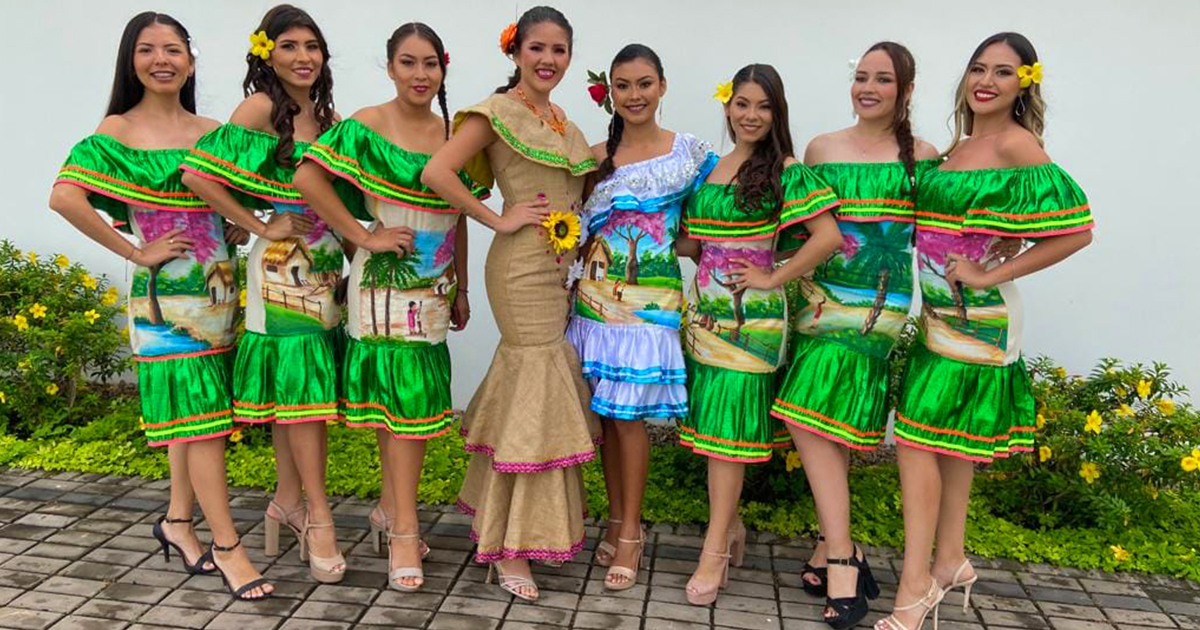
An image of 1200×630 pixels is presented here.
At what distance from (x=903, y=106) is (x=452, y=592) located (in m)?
2.23

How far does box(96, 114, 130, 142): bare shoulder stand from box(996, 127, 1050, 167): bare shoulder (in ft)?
9.02

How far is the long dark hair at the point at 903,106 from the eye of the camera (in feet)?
9.50

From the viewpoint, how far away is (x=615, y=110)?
3246mm

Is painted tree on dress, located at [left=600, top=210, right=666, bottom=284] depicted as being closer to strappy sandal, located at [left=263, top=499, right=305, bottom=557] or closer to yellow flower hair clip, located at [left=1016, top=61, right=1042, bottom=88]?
yellow flower hair clip, located at [left=1016, top=61, right=1042, bottom=88]

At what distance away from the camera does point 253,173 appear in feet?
9.90

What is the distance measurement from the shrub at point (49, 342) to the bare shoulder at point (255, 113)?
2390 millimetres

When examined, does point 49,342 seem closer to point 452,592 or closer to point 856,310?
point 452,592

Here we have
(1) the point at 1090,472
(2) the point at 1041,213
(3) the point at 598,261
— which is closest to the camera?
(2) the point at 1041,213

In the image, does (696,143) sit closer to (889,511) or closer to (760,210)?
(760,210)

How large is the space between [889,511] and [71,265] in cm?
460

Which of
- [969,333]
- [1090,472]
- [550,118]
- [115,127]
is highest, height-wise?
[550,118]

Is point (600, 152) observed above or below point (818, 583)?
above

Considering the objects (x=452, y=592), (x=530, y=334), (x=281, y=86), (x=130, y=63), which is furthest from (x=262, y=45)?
(x=452, y=592)

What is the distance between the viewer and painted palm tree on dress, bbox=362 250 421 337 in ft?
10.1
